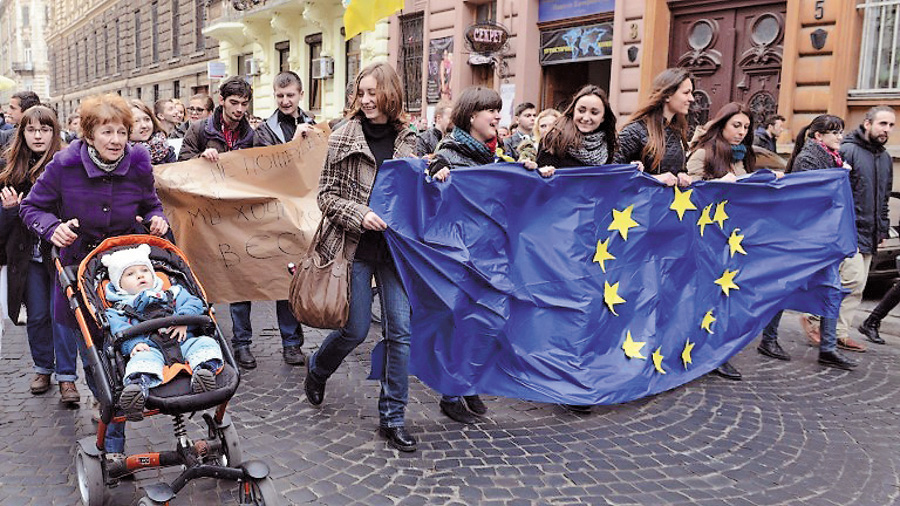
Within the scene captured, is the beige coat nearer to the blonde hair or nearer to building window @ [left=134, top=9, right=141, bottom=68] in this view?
the blonde hair

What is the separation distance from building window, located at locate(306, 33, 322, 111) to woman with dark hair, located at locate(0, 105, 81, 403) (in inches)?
738

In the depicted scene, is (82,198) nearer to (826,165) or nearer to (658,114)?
(658,114)

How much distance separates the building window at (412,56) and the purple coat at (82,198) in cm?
1482

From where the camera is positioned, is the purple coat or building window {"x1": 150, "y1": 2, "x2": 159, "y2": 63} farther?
building window {"x1": 150, "y1": 2, "x2": 159, "y2": 63}

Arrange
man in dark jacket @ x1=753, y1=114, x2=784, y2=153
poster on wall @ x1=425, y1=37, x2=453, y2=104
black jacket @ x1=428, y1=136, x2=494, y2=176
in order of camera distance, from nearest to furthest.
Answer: black jacket @ x1=428, y1=136, x2=494, y2=176 → man in dark jacket @ x1=753, y1=114, x2=784, y2=153 → poster on wall @ x1=425, y1=37, x2=453, y2=104

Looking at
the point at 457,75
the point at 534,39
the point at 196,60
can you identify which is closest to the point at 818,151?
the point at 534,39

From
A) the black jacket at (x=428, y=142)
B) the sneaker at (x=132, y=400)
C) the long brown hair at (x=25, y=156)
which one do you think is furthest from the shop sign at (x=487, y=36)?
the sneaker at (x=132, y=400)

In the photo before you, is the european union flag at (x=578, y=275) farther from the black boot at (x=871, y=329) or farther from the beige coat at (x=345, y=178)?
the black boot at (x=871, y=329)

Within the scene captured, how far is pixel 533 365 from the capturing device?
4.59m

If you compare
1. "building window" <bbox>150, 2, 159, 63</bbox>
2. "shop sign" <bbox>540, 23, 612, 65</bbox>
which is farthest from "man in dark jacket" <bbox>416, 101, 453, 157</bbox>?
"building window" <bbox>150, 2, 159, 63</bbox>

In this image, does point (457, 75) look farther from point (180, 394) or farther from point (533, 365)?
point (180, 394)

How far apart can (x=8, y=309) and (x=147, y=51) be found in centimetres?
3490

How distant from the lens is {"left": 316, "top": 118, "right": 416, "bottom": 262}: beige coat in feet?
13.6

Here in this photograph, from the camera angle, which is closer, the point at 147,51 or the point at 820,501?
the point at 820,501
